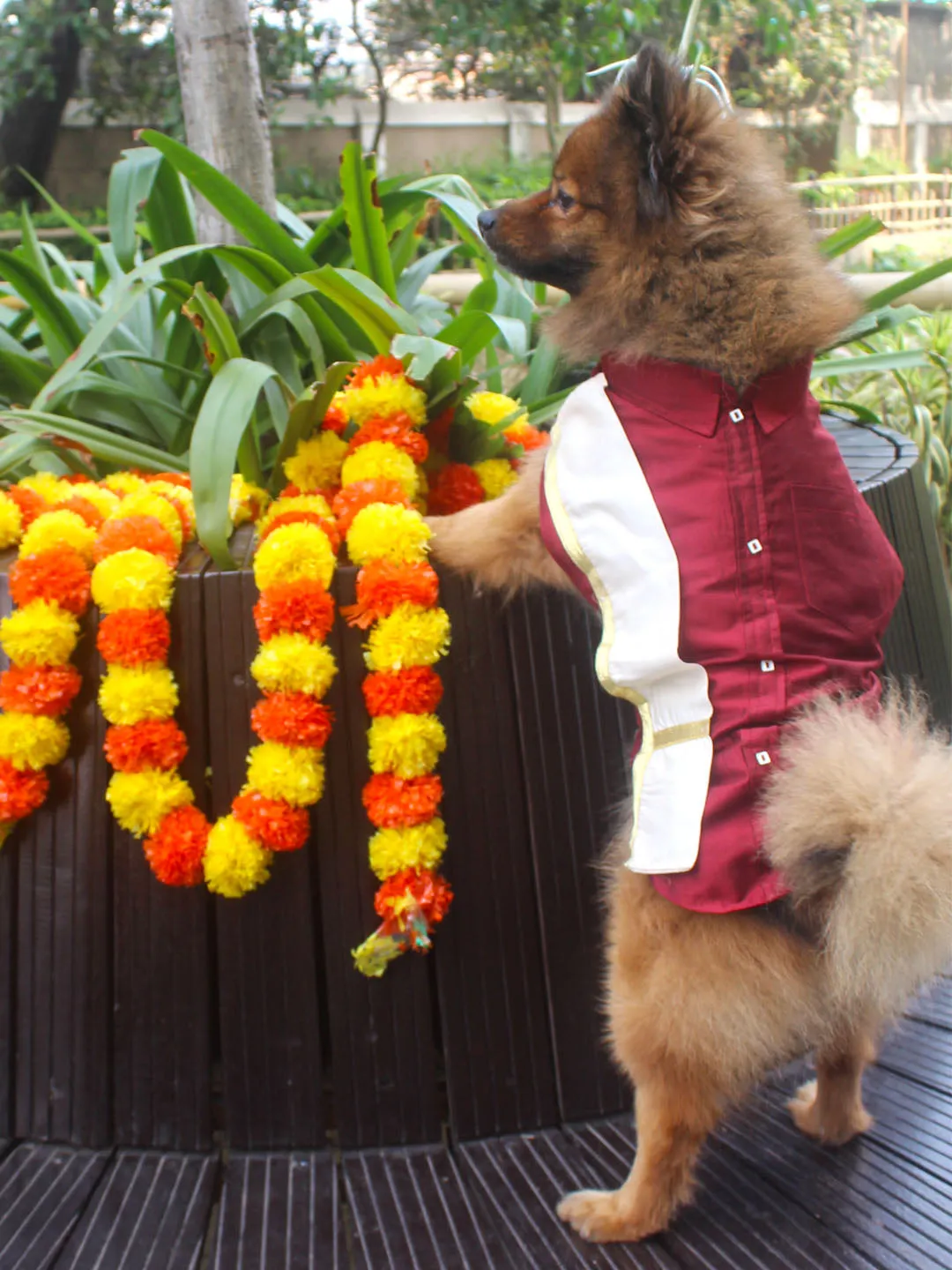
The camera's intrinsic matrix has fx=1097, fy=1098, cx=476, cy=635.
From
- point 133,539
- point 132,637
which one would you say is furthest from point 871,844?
point 133,539

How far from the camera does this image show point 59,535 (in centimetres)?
194

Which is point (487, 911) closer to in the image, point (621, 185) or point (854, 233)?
point (621, 185)

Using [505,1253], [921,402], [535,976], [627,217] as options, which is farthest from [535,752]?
[921,402]

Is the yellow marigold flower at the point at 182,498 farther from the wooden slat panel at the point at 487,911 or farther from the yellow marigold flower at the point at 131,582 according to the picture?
the wooden slat panel at the point at 487,911

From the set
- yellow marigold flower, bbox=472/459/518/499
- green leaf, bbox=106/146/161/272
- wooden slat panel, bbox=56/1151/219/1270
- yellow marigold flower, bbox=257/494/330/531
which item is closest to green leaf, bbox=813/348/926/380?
yellow marigold flower, bbox=472/459/518/499

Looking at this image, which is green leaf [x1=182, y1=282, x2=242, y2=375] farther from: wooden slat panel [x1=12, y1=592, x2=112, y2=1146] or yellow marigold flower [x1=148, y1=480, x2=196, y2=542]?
wooden slat panel [x1=12, y1=592, x2=112, y2=1146]

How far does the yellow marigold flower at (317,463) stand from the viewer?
2.19 meters

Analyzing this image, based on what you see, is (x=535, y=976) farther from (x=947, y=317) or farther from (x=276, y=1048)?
(x=947, y=317)

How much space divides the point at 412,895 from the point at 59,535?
882 mm

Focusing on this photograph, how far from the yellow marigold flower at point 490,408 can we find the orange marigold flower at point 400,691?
70cm

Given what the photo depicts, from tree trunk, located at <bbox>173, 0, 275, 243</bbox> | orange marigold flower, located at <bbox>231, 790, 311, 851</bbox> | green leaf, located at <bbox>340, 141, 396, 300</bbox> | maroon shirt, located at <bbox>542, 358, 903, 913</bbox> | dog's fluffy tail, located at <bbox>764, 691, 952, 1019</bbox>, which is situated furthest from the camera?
tree trunk, located at <bbox>173, 0, 275, 243</bbox>

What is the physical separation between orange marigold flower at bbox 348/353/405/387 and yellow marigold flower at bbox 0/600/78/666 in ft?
2.41

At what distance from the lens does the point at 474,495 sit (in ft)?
7.54

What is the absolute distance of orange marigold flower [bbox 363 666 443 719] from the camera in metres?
1.84
